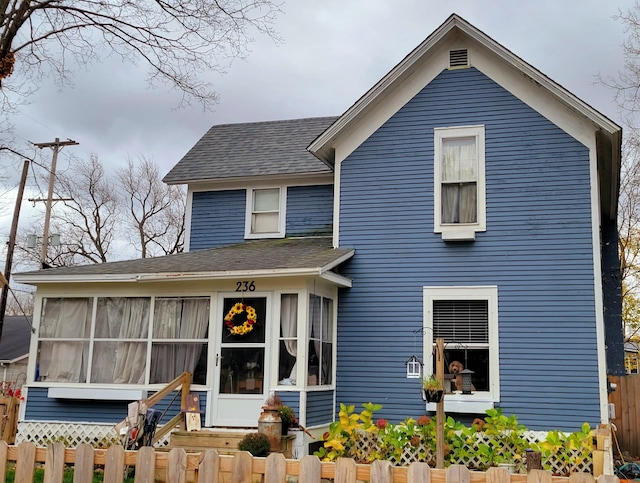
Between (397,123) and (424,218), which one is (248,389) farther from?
(397,123)

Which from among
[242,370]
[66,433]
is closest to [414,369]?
[242,370]

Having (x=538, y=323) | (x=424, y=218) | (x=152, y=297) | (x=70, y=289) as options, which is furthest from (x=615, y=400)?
(x=70, y=289)

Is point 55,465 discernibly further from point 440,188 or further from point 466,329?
point 440,188

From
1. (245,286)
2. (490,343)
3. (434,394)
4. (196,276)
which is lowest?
(434,394)

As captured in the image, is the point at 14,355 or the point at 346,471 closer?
the point at 346,471

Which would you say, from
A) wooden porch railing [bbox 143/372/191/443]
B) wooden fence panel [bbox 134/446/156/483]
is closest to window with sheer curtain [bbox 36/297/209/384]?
wooden porch railing [bbox 143/372/191/443]

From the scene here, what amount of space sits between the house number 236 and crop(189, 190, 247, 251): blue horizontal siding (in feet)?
9.86

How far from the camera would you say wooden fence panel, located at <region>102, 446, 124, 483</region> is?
4.73 metres

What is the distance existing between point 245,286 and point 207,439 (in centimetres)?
252

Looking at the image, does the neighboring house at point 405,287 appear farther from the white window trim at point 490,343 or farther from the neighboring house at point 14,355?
the neighboring house at point 14,355

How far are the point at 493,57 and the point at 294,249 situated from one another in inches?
194

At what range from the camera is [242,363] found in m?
11.3

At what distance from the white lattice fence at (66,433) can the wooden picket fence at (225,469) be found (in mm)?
6898

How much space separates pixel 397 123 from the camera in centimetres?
1242
